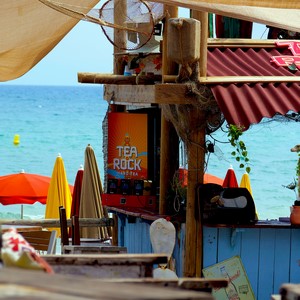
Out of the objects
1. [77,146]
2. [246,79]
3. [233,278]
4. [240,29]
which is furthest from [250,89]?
[77,146]

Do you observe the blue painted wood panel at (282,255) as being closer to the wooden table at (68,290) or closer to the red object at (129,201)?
the red object at (129,201)

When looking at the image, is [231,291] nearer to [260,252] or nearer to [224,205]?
[260,252]

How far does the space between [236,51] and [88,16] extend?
1404mm

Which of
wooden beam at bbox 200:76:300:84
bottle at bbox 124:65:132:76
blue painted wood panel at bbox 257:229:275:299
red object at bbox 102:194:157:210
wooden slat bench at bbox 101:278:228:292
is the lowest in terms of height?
blue painted wood panel at bbox 257:229:275:299

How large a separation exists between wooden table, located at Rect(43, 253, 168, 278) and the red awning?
3.59 metres

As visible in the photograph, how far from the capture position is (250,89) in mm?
8164

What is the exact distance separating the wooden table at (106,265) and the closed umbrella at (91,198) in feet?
24.4

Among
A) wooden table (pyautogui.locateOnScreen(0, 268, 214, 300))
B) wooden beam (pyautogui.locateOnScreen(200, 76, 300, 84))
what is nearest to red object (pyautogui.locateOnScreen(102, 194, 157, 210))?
wooden beam (pyautogui.locateOnScreen(200, 76, 300, 84))

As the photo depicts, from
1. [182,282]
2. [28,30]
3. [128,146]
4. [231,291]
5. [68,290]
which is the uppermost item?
[28,30]

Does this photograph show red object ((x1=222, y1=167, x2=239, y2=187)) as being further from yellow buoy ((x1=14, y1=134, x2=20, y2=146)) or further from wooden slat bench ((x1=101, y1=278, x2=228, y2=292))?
yellow buoy ((x1=14, y1=134, x2=20, y2=146))

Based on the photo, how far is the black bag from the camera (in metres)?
8.30

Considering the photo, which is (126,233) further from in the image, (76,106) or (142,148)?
(76,106)

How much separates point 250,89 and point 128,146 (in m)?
2.12

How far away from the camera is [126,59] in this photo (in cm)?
1017
